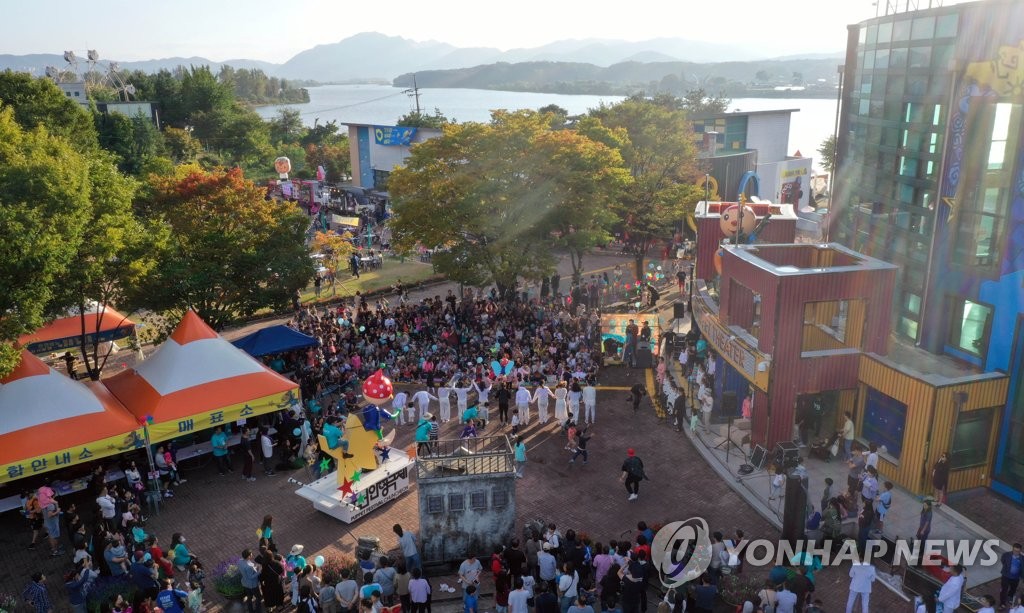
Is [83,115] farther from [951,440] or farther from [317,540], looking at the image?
[951,440]

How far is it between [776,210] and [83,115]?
148 feet

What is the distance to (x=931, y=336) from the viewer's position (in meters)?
17.4

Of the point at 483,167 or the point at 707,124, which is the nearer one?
the point at 483,167

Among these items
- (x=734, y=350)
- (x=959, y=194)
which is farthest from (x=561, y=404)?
(x=959, y=194)

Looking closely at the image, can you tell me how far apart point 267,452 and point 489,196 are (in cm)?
1298

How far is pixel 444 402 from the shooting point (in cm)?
1986

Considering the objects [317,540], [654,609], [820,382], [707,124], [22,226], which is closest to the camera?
A: [654,609]

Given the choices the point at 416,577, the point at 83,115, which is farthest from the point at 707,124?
the point at 416,577

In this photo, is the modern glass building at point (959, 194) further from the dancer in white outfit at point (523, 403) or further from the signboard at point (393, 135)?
the signboard at point (393, 135)

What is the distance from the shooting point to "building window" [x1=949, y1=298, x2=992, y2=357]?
1589 centimetres

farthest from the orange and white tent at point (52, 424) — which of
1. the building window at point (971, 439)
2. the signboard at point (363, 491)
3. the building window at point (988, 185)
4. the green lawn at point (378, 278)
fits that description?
the building window at point (988, 185)

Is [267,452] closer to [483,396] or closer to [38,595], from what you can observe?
[483,396]

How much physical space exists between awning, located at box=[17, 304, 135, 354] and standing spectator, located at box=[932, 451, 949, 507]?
73.2 ft

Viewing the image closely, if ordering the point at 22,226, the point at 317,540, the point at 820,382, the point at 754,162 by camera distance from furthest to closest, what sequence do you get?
the point at 754,162 → the point at 820,382 → the point at 22,226 → the point at 317,540
